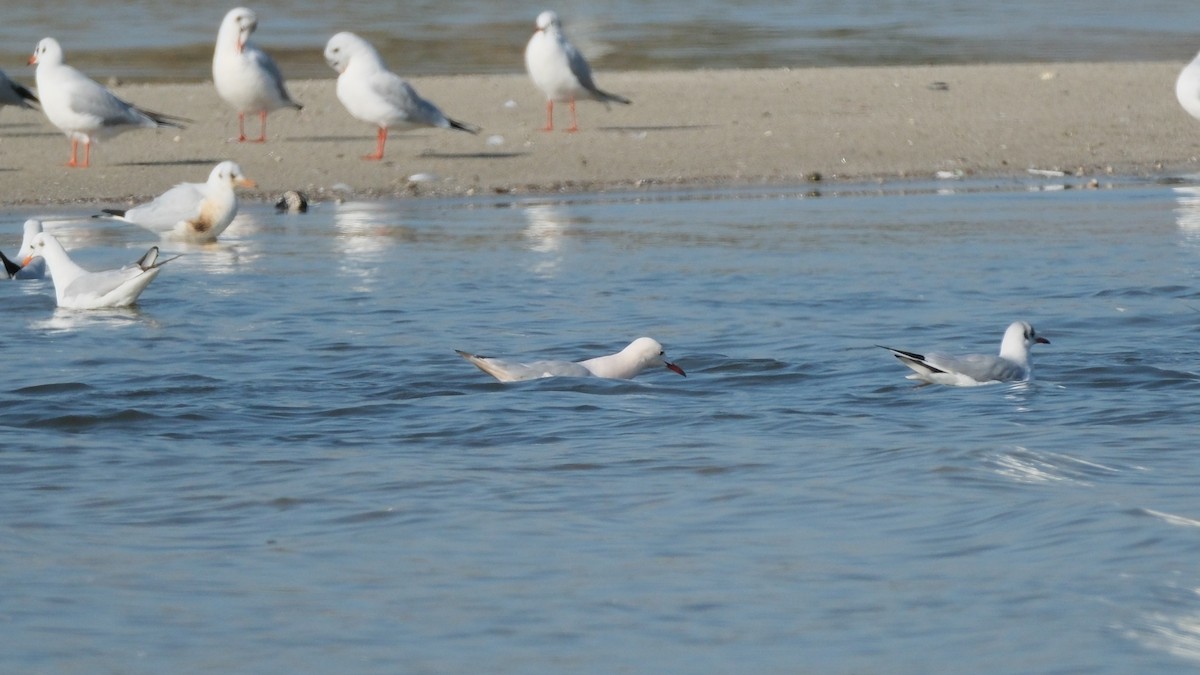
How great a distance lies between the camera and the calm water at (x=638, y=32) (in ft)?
80.4

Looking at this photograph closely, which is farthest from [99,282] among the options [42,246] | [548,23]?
[548,23]

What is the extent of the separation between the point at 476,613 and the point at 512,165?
1164 cm

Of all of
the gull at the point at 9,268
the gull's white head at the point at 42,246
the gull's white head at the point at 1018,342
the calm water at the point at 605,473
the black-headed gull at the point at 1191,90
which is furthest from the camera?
the black-headed gull at the point at 1191,90

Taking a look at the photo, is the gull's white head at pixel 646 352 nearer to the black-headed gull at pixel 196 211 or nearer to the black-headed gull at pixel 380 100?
the black-headed gull at pixel 196 211

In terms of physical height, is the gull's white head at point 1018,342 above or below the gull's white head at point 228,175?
below

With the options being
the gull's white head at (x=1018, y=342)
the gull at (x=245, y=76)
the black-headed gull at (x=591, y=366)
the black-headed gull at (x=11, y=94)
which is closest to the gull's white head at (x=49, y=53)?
the black-headed gull at (x=11, y=94)

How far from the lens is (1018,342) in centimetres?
782

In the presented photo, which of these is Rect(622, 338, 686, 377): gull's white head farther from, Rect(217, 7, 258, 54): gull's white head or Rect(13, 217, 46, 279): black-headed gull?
Rect(217, 7, 258, 54): gull's white head

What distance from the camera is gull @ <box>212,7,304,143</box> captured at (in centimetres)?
1661

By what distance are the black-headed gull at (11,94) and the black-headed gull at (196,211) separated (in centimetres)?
476

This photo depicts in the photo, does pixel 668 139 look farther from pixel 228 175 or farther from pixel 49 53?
pixel 228 175

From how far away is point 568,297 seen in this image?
1018 centimetres

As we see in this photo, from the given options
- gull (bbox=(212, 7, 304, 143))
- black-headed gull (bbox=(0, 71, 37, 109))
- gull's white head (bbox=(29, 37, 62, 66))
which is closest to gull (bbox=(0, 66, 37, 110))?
→ black-headed gull (bbox=(0, 71, 37, 109))

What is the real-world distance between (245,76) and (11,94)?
220cm
